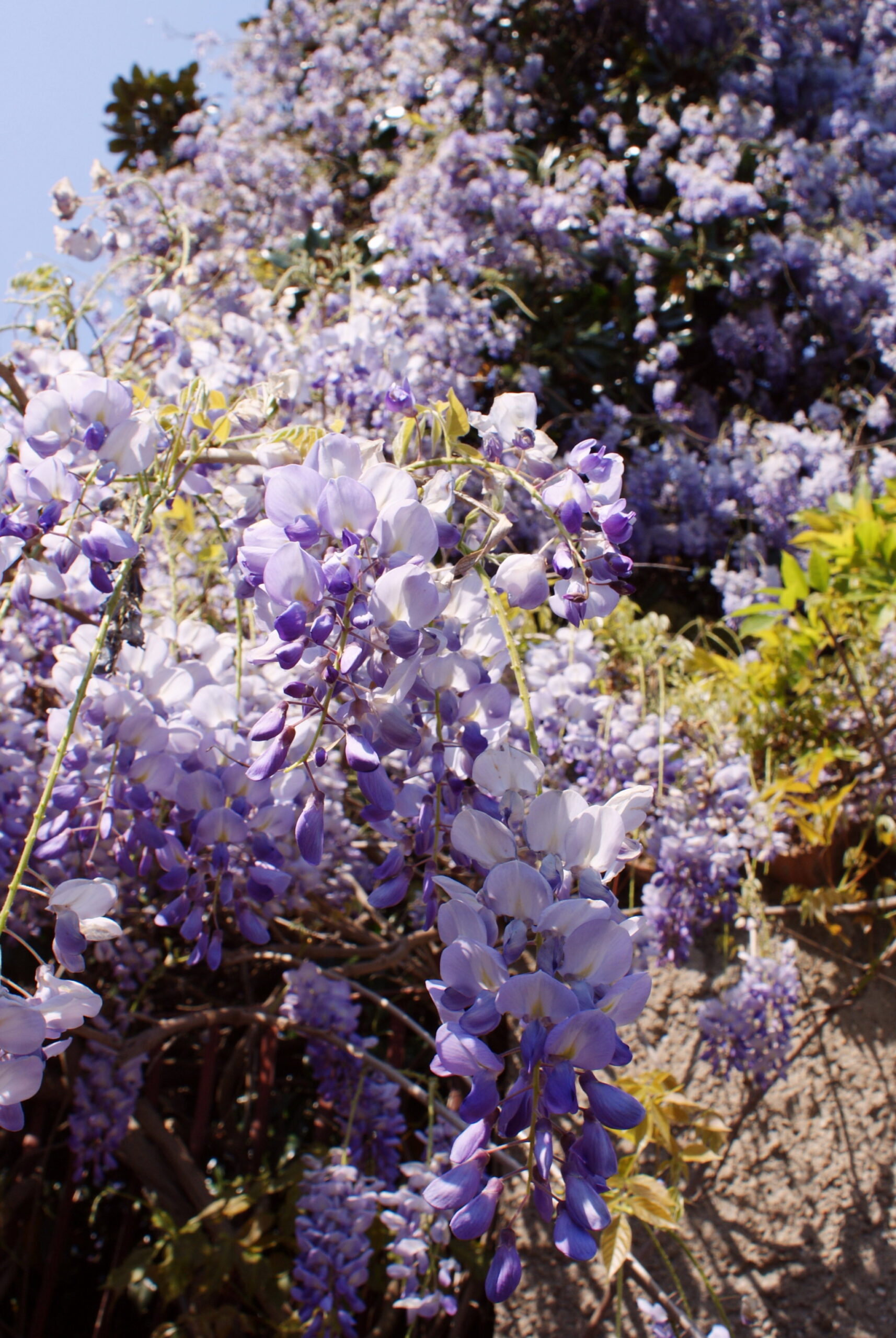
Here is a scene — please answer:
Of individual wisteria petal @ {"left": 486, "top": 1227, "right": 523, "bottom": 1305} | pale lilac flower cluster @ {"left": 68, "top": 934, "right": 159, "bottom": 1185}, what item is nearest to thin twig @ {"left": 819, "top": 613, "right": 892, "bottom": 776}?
individual wisteria petal @ {"left": 486, "top": 1227, "right": 523, "bottom": 1305}

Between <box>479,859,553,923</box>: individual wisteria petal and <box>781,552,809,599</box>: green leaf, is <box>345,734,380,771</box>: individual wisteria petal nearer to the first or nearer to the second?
<box>479,859,553,923</box>: individual wisteria petal

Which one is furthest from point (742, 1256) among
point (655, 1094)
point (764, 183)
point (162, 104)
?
point (162, 104)

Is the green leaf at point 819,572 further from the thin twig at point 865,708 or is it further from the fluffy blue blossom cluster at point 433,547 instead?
the fluffy blue blossom cluster at point 433,547

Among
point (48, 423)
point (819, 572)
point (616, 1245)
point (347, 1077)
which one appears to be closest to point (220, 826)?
point (48, 423)

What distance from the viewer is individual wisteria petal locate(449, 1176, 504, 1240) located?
1.78ft

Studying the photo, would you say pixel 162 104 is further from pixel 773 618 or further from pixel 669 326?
pixel 773 618

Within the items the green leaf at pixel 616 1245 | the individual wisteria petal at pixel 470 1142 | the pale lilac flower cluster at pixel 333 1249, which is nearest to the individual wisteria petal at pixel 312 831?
the individual wisteria petal at pixel 470 1142

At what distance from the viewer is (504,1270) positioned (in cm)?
56

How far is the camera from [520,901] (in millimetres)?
589

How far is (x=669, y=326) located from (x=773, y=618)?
5.62ft

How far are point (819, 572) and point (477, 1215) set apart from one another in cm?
179

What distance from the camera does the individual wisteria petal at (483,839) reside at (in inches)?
24.6

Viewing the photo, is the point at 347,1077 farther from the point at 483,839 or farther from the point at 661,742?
the point at 483,839

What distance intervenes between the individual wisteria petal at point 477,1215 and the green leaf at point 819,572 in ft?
5.77
